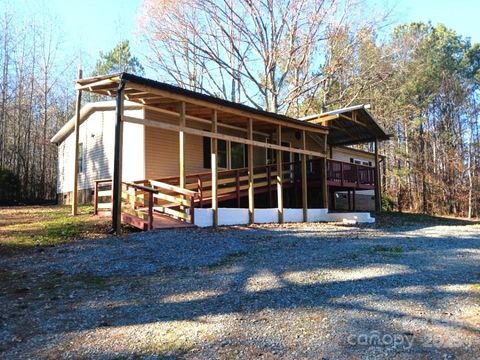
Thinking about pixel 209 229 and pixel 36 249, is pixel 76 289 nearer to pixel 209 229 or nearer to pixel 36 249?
pixel 36 249

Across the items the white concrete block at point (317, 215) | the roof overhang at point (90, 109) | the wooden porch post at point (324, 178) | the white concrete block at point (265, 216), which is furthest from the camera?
the wooden porch post at point (324, 178)

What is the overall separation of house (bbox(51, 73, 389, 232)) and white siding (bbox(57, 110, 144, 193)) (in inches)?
1.6

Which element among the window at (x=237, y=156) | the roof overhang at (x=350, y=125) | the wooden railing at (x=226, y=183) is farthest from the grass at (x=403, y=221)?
the window at (x=237, y=156)

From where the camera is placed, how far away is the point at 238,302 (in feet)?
15.6

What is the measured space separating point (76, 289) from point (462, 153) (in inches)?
1186

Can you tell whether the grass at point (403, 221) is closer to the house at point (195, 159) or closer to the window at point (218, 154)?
the house at point (195, 159)

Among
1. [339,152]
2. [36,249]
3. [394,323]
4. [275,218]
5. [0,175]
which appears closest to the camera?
[394,323]

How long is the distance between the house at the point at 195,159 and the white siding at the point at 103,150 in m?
0.04

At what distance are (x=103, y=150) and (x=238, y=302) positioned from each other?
45.7 ft

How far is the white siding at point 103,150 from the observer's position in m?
14.5

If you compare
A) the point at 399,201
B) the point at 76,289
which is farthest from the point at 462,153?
the point at 76,289

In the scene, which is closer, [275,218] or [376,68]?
[275,218]

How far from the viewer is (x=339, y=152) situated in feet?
78.5

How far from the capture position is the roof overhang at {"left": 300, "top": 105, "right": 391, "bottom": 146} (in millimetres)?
16797
